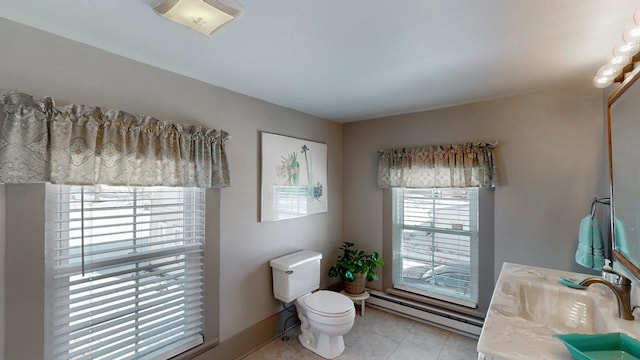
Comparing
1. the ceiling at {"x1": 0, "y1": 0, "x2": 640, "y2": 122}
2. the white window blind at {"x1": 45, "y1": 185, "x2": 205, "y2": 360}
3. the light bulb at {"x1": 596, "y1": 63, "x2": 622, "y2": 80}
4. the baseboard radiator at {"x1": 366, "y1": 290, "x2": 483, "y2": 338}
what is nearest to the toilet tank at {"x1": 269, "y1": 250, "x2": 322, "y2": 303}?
the white window blind at {"x1": 45, "y1": 185, "x2": 205, "y2": 360}

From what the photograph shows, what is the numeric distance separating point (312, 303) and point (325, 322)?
8.4 inches

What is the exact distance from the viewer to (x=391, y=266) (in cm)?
320

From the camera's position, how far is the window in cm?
276

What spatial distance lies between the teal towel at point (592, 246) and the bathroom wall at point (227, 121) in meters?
2.26

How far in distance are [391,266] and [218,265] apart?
196cm

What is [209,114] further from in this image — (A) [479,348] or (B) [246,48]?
(A) [479,348]

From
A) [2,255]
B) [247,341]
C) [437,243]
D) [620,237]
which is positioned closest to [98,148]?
[2,255]

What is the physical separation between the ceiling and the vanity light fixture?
0.59 feet

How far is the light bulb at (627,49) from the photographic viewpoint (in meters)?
1.19

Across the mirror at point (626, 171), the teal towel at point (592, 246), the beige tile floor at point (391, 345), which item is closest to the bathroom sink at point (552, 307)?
the mirror at point (626, 171)

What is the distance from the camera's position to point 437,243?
2.96 meters

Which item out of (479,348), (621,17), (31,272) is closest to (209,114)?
(31,272)

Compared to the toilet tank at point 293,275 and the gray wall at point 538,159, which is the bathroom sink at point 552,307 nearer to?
the gray wall at point 538,159

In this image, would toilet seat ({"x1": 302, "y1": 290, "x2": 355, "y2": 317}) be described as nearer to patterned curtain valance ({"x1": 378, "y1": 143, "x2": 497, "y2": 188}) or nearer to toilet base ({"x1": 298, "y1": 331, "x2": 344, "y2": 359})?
toilet base ({"x1": 298, "y1": 331, "x2": 344, "y2": 359})
